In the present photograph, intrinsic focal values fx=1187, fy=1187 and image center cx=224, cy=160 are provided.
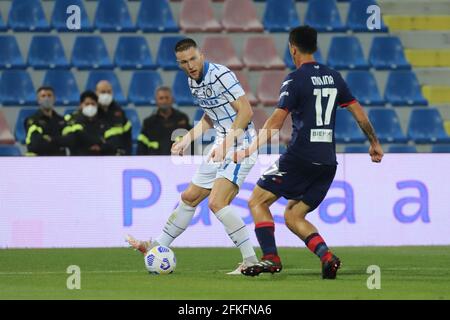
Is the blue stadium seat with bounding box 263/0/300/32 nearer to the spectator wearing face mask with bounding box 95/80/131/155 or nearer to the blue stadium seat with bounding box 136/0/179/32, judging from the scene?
the blue stadium seat with bounding box 136/0/179/32

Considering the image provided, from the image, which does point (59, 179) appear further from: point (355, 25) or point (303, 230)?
point (355, 25)

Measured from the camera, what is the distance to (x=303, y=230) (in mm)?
9312

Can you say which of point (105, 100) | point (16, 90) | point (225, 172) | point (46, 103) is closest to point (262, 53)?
point (16, 90)

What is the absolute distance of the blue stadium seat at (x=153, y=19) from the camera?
17.7 metres

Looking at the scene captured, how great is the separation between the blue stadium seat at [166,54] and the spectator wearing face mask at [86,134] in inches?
116

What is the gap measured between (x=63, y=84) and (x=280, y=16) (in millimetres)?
3582

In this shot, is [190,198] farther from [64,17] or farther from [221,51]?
[64,17]

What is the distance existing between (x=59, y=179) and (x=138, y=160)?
3.06 ft

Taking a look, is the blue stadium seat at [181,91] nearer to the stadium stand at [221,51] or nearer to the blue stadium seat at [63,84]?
the stadium stand at [221,51]

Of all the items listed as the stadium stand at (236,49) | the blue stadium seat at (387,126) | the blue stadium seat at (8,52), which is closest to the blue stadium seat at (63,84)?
the stadium stand at (236,49)

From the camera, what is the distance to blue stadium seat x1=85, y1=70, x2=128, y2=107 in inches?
664

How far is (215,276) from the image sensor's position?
9672 millimetres

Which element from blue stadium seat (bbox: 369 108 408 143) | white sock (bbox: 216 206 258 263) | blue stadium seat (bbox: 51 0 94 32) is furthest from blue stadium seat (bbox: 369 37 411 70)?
white sock (bbox: 216 206 258 263)

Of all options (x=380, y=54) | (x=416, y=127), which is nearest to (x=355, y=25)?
(x=380, y=54)
